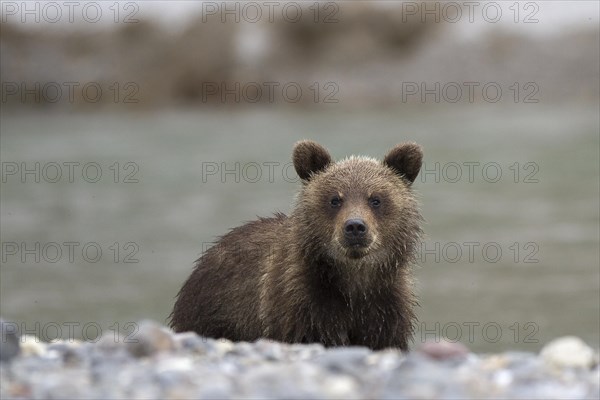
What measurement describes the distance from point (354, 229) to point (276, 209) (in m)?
14.3

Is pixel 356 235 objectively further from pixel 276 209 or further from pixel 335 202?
pixel 276 209

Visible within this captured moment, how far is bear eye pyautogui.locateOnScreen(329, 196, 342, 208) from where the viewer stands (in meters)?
9.56

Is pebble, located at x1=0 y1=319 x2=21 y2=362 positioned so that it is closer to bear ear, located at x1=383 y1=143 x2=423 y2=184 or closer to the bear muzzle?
the bear muzzle

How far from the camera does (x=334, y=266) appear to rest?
9.49m

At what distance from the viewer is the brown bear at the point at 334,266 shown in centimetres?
936

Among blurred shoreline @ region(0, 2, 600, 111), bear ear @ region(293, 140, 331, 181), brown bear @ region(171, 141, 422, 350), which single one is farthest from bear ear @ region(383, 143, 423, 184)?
blurred shoreline @ region(0, 2, 600, 111)

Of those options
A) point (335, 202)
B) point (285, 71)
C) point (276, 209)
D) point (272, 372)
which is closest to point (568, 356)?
point (272, 372)

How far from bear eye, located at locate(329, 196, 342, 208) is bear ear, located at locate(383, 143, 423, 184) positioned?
701 mm

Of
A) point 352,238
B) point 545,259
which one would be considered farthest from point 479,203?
point 352,238

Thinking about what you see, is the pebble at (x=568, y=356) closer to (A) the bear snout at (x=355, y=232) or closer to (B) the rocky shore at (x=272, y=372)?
(B) the rocky shore at (x=272, y=372)

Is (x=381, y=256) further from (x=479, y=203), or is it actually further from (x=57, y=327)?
(x=479, y=203)

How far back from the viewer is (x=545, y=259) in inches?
822

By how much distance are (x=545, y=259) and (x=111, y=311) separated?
7.17 m

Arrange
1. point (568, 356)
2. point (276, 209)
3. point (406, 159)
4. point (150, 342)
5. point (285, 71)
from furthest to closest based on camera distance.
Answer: point (285, 71), point (276, 209), point (406, 159), point (150, 342), point (568, 356)
